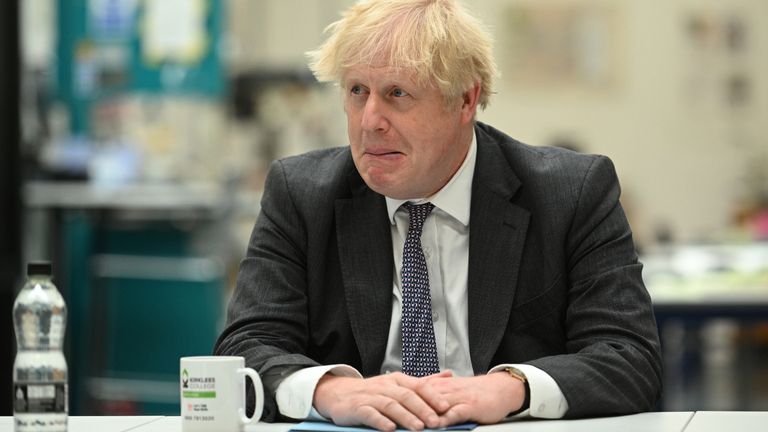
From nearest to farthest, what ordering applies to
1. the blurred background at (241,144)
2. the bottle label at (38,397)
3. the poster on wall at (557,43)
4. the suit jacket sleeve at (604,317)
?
the bottle label at (38,397), the suit jacket sleeve at (604,317), the blurred background at (241,144), the poster on wall at (557,43)

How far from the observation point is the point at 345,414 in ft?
6.22

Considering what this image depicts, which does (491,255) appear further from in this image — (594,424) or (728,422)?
(728,422)

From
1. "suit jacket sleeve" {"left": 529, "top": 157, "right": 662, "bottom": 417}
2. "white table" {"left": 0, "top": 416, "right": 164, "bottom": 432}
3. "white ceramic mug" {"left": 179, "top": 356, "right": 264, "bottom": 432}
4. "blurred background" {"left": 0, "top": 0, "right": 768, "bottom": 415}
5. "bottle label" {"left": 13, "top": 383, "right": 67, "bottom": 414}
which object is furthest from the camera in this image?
"blurred background" {"left": 0, "top": 0, "right": 768, "bottom": 415}

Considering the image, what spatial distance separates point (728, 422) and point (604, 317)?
36cm

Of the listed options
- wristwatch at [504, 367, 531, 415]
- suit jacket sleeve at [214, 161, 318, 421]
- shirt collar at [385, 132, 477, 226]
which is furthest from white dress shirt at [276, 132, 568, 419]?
wristwatch at [504, 367, 531, 415]

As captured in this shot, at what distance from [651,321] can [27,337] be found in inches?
44.0

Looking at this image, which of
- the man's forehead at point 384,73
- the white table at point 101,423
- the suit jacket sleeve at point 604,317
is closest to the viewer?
the white table at point 101,423

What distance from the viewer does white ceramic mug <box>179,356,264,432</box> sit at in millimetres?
1796

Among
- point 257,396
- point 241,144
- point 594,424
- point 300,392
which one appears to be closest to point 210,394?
point 257,396

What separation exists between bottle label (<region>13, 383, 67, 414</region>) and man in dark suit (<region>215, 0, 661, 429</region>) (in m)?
0.49

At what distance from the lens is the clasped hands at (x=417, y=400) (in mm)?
1862

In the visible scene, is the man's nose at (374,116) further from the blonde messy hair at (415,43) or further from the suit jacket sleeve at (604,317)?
the suit jacket sleeve at (604,317)

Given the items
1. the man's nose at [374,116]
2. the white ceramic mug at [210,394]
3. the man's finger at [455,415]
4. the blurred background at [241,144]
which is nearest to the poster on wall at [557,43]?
the blurred background at [241,144]

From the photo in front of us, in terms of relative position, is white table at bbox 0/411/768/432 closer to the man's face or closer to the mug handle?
the mug handle
